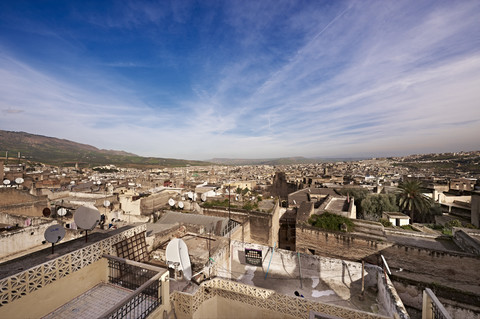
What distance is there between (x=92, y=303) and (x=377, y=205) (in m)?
24.5

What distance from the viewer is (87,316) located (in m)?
4.29

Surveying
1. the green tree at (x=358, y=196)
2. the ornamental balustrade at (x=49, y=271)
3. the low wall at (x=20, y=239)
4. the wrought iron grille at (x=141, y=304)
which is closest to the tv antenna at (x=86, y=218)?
the ornamental balustrade at (x=49, y=271)

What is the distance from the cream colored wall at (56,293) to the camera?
3.80 meters

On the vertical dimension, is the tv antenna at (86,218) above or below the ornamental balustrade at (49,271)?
above

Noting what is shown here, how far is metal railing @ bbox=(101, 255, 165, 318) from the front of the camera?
391 cm

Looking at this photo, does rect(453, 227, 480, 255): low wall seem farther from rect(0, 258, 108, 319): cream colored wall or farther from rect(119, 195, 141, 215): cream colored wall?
rect(119, 195, 141, 215): cream colored wall

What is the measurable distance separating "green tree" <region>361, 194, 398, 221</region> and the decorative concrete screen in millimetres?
17802

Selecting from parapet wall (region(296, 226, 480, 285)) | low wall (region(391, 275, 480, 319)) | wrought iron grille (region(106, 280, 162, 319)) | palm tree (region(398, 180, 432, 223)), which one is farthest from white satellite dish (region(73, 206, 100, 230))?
palm tree (region(398, 180, 432, 223))

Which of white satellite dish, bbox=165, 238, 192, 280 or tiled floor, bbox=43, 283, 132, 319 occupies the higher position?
white satellite dish, bbox=165, 238, 192, 280

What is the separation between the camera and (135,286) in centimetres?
511

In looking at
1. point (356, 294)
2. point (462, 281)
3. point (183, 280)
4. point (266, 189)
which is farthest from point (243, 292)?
point (266, 189)

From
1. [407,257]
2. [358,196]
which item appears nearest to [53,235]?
[407,257]

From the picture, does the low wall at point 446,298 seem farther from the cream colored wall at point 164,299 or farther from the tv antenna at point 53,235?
the tv antenna at point 53,235

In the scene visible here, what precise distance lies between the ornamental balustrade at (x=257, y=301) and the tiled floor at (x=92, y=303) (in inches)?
51.9
